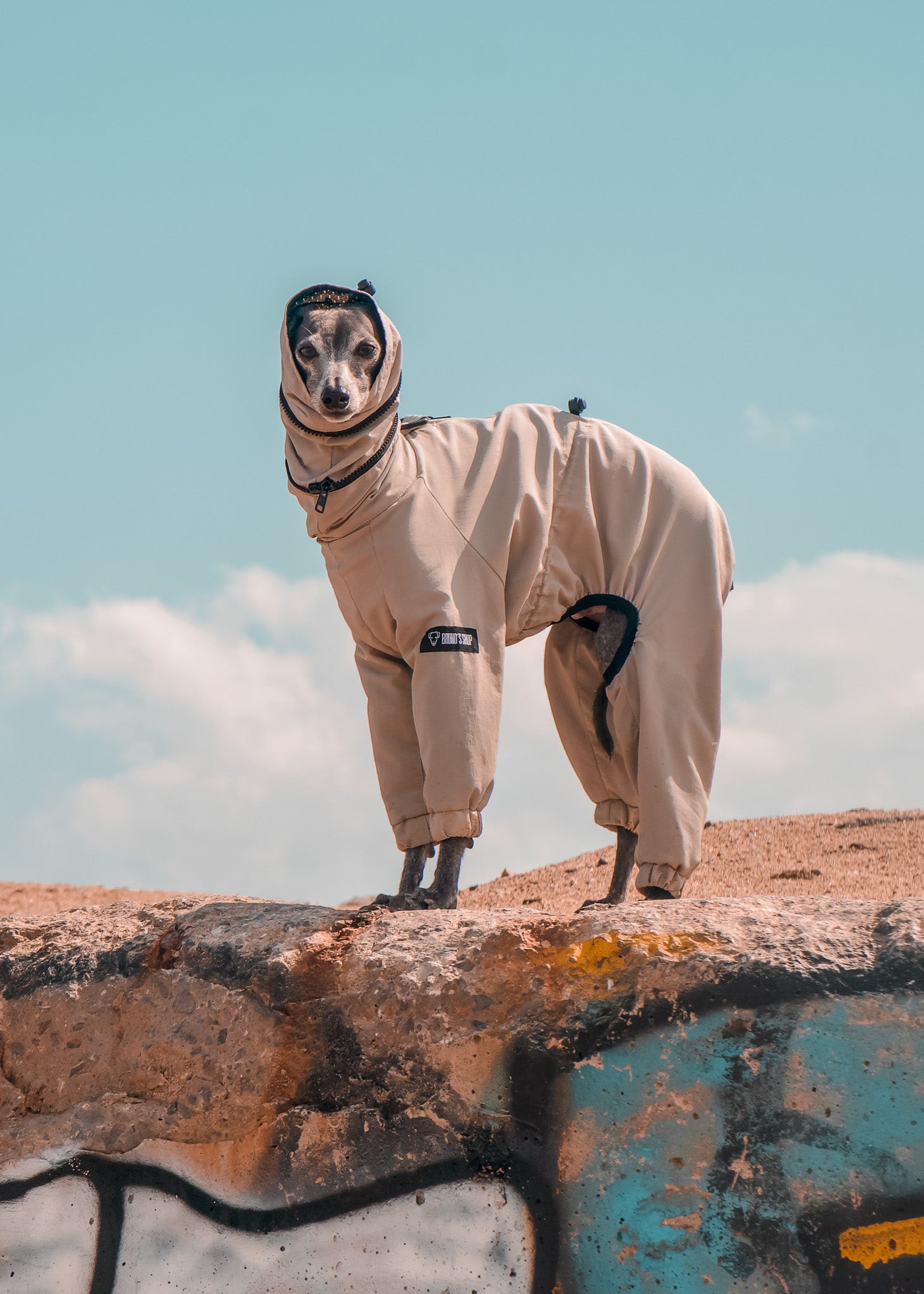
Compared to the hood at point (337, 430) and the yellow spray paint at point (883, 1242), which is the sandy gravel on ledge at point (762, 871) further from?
the yellow spray paint at point (883, 1242)

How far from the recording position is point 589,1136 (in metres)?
3.45

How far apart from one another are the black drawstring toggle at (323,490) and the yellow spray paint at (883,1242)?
9.07 feet

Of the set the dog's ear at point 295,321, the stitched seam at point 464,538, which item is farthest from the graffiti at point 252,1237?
the dog's ear at point 295,321

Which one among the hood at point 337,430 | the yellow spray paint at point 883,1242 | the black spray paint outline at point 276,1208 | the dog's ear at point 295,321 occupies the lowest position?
the yellow spray paint at point 883,1242

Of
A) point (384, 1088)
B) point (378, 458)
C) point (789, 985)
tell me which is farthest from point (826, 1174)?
point (378, 458)

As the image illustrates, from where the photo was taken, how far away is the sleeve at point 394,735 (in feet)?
15.8

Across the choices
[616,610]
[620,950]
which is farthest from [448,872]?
[616,610]

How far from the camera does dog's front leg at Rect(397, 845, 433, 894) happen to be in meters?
4.70

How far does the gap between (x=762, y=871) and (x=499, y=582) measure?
15.1 feet

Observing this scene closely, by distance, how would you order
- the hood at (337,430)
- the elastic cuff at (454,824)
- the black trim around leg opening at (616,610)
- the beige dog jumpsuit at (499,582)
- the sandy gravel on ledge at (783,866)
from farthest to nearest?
the sandy gravel on ledge at (783,866) → the black trim around leg opening at (616,610) → the hood at (337,430) → the beige dog jumpsuit at (499,582) → the elastic cuff at (454,824)

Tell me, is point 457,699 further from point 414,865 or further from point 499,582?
point 414,865

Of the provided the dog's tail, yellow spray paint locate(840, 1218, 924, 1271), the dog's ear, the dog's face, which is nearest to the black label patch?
the dog's face

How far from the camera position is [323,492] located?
4.67 meters

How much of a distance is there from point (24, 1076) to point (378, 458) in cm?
228
